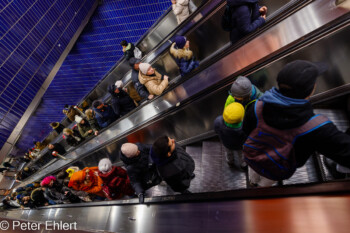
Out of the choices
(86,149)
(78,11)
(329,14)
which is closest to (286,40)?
(329,14)

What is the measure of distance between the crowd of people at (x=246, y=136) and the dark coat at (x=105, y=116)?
498 millimetres

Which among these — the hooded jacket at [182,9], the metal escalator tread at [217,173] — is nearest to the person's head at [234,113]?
the metal escalator tread at [217,173]

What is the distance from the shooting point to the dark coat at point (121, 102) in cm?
506

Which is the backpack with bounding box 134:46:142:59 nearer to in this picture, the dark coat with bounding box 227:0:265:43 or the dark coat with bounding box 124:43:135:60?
the dark coat with bounding box 124:43:135:60

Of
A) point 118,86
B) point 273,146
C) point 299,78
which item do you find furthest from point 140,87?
point 299,78

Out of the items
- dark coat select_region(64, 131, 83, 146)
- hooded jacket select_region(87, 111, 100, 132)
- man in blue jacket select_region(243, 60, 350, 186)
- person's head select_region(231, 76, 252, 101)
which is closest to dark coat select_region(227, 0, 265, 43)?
person's head select_region(231, 76, 252, 101)

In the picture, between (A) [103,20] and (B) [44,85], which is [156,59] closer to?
(A) [103,20]

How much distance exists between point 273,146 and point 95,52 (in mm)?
9106

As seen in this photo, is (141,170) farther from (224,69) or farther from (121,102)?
(121,102)

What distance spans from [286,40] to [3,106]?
9443 mm

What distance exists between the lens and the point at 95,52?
8.91 meters

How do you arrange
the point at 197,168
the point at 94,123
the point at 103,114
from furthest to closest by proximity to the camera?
1. the point at 94,123
2. the point at 103,114
3. the point at 197,168

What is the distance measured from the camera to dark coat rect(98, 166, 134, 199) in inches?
131

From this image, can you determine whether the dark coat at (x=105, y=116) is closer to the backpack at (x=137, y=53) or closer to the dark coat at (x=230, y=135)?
the backpack at (x=137, y=53)
